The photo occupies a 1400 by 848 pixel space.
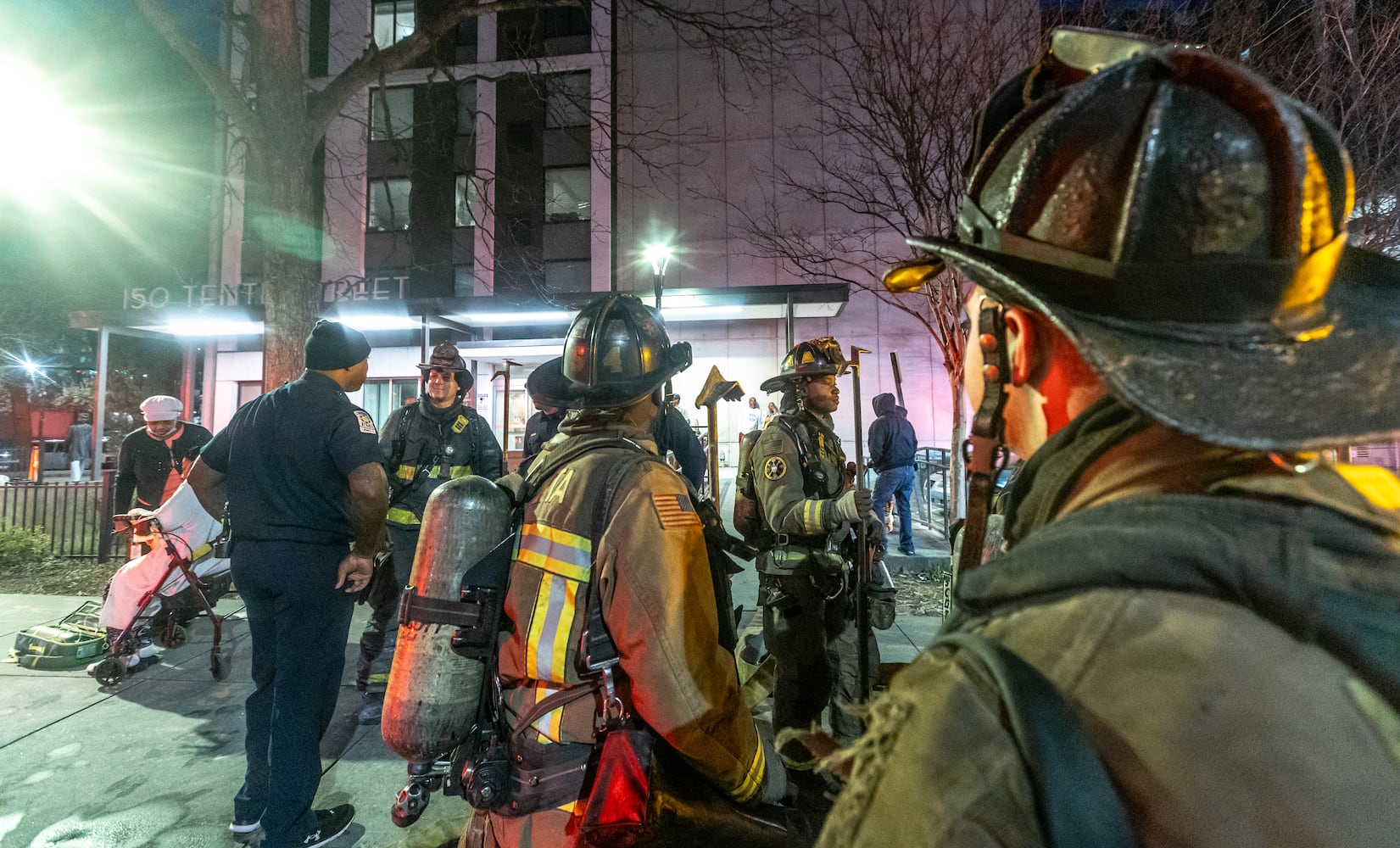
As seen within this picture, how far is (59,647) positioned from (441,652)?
5800 mm

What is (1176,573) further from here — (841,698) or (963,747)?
(841,698)

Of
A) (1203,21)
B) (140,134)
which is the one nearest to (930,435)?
(1203,21)

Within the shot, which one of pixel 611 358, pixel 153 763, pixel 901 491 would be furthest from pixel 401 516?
pixel 901 491

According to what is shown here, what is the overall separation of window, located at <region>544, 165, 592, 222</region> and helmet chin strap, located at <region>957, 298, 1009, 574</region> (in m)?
19.8

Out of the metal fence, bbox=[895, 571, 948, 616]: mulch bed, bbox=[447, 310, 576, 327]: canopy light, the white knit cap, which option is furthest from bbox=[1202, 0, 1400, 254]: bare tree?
the metal fence

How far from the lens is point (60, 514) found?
8.82 meters

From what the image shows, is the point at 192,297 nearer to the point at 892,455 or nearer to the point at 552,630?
the point at 892,455

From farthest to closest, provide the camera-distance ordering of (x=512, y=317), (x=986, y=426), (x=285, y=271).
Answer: (x=512, y=317)
(x=285, y=271)
(x=986, y=426)

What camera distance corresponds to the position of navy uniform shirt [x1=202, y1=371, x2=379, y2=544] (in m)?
2.95

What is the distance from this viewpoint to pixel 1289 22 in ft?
19.5

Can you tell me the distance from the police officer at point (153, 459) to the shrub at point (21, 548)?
434 centimetres

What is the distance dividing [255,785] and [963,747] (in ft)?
12.3

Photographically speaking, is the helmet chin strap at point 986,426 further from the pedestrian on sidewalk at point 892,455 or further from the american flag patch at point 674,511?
the pedestrian on sidewalk at point 892,455

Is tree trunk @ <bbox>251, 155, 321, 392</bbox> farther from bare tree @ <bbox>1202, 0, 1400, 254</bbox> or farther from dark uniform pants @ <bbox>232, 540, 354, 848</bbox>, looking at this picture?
bare tree @ <bbox>1202, 0, 1400, 254</bbox>
